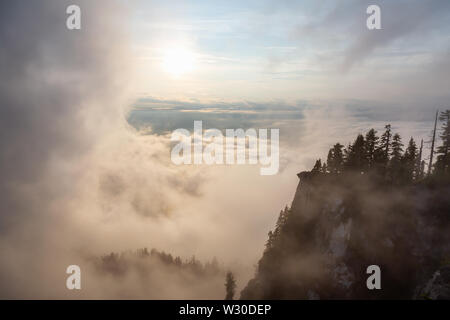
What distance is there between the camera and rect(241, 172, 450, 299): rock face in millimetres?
43688

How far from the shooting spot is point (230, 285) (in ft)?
188

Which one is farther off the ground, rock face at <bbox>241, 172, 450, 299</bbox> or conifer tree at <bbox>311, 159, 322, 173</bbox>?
conifer tree at <bbox>311, 159, 322, 173</bbox>

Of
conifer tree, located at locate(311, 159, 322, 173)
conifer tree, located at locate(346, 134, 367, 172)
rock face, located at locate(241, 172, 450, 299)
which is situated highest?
conifer tree, located at locate(346, 134, 367, 172)

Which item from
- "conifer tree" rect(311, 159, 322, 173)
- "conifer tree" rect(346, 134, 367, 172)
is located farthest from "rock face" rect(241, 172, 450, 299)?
"conifer tree" rect(346, 134, 367, 172)

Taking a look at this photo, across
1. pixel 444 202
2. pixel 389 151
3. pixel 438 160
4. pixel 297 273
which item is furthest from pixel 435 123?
pixel 297 273

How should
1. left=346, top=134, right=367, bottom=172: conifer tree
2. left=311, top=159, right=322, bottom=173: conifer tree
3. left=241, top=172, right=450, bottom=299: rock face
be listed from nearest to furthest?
left=241, top=172, right=450, bottom=299: rock face → left=346, top=134, right=367, bottom=172: conifer tree → left=311, top=159, right=322, bottom=173: conifer tree

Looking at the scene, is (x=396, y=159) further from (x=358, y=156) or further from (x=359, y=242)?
(x=359, y=242)

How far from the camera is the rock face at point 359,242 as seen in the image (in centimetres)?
4369

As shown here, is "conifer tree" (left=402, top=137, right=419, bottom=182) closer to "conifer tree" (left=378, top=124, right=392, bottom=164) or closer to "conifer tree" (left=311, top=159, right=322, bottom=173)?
"conifer tree" (left=378, top=124, right=392, bottom=164)

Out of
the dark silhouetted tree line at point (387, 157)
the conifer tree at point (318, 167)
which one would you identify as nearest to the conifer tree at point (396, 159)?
the dark silhouetted tree line at point (387, 157)

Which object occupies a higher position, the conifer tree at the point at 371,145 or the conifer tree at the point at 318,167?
the conifer tree at the point at 371,145

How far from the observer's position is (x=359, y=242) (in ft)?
153

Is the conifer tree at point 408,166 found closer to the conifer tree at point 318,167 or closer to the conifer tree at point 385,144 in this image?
the conifer tree at point 385,144
